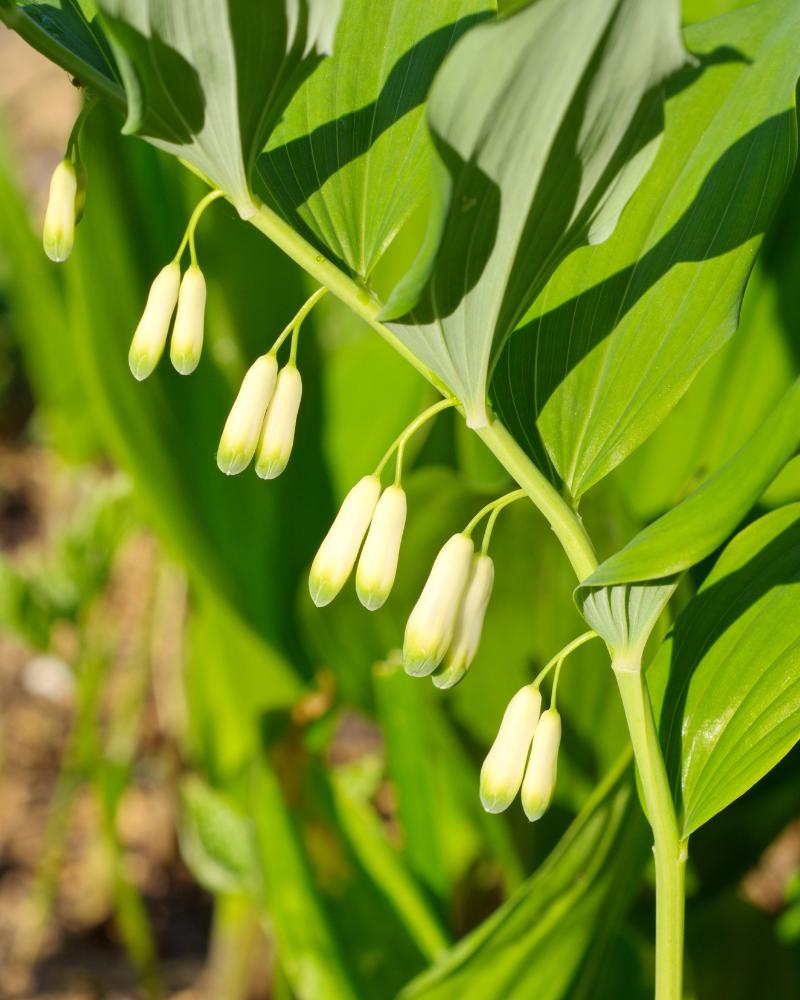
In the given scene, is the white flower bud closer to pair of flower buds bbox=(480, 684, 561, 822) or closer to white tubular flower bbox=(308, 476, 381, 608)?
white tubular flower bbox=(308, 476, 381, 608)

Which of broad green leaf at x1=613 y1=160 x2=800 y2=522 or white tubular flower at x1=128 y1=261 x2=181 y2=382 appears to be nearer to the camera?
white tubular flower at x1=128 y1=261 x2=181 y2=382

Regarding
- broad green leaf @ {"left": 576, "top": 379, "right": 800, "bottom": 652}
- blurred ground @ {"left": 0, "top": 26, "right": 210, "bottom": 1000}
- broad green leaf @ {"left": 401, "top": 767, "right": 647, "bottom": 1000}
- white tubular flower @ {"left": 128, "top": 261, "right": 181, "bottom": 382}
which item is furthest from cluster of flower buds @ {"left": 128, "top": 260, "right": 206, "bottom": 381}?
blurred ground @ {"left": 0, "top": 26, "right": 210, "bottom": 1000}

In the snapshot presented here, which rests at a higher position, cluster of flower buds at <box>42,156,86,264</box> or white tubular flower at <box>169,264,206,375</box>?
cluster of flower buds at <box>42,156,86,264</box>

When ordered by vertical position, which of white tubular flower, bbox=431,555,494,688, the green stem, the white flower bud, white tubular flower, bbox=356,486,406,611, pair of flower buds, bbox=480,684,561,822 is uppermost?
the white flower bud

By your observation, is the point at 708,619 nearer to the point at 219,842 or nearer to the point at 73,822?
the point at 219,842

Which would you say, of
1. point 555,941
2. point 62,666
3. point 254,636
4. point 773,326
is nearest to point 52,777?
point 62,666

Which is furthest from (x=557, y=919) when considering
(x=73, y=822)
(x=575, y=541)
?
(x=73, y=822)

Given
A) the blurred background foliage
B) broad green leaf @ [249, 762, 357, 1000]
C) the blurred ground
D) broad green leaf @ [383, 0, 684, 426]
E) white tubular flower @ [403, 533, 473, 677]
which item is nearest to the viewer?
broad green leaf @ [383, 0, 684, 426]
